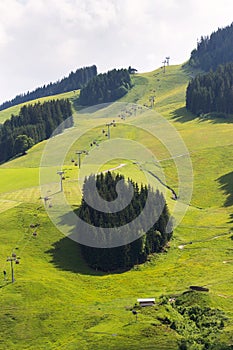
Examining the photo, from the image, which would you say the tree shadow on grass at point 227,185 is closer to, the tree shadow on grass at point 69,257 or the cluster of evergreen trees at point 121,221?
the cluster of evergreen trees at point 121,221

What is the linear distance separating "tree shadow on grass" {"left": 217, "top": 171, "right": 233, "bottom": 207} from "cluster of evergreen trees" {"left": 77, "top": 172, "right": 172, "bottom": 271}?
32384 millimetres

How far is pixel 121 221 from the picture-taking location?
101 metres

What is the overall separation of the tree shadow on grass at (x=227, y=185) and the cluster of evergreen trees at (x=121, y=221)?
3238cm

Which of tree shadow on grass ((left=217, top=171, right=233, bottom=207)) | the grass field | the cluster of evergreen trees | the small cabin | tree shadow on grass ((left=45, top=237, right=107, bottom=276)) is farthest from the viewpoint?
tree shadow on grass ((left=217, top=171, right=233, bottom=207))

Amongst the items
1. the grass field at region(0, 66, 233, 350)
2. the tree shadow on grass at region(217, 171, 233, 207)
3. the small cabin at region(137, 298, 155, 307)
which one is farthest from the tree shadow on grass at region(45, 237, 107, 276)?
the tree shadow on grass at region(217, 171, 233, 207)

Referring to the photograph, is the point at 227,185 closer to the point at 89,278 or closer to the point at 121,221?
the point at 121,221

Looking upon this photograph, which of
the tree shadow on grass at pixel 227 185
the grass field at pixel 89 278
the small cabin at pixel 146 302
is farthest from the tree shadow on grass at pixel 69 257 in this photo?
the tree shadow on grass at pixel 227 185

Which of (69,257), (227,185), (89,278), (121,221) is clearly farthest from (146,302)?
(227,185)

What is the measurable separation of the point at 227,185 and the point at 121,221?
2359 inches

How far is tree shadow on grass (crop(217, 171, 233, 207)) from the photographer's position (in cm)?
13757

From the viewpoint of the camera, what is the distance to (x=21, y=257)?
92.3m

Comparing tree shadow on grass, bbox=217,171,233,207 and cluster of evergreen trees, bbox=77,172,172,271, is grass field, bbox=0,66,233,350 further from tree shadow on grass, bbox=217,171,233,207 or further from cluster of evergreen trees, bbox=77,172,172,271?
cluster of evergreen trees, bbox=77,172,172,271

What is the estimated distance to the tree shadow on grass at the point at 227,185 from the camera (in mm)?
137575

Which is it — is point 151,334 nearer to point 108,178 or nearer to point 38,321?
point 38,321
